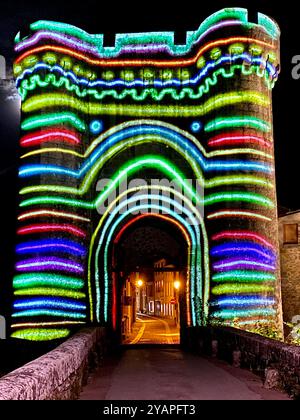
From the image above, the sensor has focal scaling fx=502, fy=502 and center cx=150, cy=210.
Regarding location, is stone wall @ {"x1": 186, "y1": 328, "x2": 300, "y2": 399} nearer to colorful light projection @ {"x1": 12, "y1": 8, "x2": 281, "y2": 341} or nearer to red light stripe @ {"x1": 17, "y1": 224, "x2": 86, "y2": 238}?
colorful light projection @ {"x1": 12, "y1": 8, "x2": 281, "y2": 341}

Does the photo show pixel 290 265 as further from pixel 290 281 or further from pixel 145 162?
pixel 145 162

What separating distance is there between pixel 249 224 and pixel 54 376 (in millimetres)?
10298

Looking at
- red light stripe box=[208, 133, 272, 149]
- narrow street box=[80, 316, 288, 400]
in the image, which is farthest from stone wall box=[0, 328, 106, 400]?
red light stripe box=[208, 133, 272, 149]

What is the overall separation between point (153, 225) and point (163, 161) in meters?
2.36

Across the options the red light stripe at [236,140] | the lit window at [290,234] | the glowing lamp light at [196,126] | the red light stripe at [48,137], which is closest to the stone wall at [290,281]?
the lit window at [290,234]

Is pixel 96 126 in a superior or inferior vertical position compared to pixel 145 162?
superior

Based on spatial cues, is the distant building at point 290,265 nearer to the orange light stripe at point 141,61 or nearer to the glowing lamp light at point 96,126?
the orange light stripe at point 141,61

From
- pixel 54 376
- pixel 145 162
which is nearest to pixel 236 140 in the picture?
pixel 145 162

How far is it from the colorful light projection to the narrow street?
3.57 meters

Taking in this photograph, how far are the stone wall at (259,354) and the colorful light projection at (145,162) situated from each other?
2047 millimetres

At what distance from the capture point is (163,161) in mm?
16578

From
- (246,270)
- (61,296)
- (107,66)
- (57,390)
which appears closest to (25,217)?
(61,296)

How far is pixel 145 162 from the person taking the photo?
54.5 feet

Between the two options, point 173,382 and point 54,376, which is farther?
point 173,382
